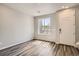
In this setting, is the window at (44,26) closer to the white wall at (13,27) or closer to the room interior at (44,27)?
the room interior at (44,27)

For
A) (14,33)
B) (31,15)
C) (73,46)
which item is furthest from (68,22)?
(14,33)

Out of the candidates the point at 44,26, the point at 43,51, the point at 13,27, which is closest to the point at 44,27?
the point at 44,26

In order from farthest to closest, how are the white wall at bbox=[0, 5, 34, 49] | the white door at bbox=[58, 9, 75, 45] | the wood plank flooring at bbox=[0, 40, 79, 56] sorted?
the white door at bbox=[58, 9, 75, 45] → the white wall at bbox=[0, 5, 34, 49] → the wood plank flooring at bbox=[0, 40, 79, 56]

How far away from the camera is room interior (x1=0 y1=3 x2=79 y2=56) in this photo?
109 inches

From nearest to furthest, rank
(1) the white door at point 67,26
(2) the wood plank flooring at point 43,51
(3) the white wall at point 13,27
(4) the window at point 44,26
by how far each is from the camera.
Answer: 1. (2) the wood plank flooring at point 43,51
2. (3) the white wall at point 13,27
3. (1) the white door at point 67,26
4. (4) the window at point 44,26

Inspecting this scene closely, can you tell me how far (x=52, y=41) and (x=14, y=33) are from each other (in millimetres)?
1711

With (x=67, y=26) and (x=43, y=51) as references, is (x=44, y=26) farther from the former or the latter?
(x=43, y=51)

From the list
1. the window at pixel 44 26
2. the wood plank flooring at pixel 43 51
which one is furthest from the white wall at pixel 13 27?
the window at pixel 44 26

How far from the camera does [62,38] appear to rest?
3246mm

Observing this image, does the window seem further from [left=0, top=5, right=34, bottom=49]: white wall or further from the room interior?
[left=0, top=5, right=34, bottom=49]: white wall

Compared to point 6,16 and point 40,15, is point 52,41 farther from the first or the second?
point 6,16

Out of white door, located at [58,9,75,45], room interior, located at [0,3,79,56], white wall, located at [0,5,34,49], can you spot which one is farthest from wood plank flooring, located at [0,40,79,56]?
white wall, located at [0,5,34,49]

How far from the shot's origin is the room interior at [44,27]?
9.09 feet

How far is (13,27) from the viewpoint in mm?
3240
